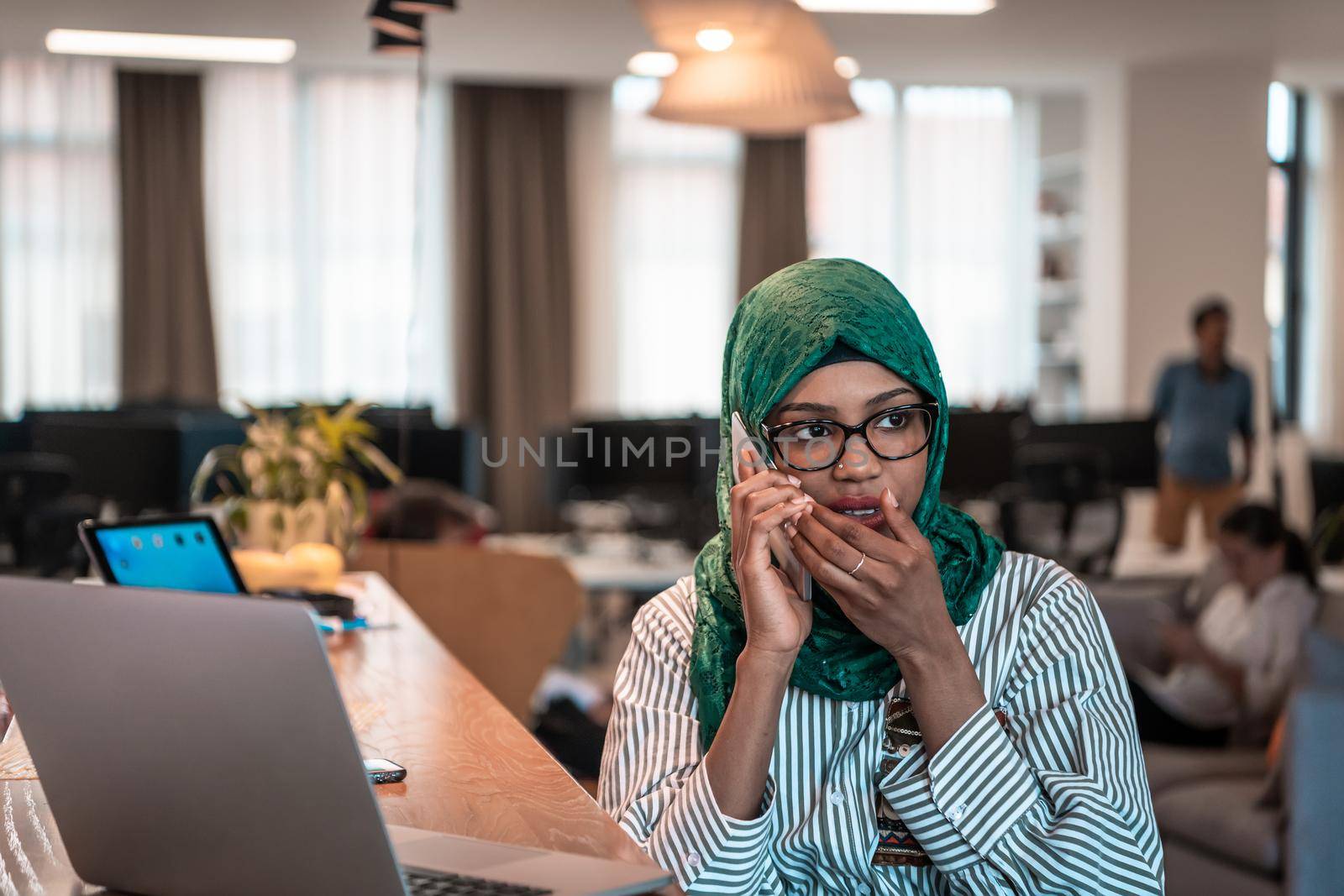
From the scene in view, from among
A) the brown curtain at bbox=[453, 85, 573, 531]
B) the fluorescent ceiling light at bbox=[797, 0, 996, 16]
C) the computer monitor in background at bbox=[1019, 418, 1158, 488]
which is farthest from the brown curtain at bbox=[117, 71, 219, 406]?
the computer monitor in background at bbox=[1019, 418, 1158, 488]

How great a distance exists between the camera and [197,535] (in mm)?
1887

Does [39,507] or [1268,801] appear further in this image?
[39,507]

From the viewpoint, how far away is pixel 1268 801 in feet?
9.62

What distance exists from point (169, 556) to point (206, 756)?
1101 mm

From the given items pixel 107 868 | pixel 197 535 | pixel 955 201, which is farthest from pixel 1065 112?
pixel 107 868

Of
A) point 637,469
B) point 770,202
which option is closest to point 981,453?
point 637,469

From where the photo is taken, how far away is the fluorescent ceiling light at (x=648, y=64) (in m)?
7.26

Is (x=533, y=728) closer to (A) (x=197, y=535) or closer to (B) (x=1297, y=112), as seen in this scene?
(A) (x=197, y=535)

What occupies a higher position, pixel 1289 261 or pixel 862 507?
pixel 1289 261

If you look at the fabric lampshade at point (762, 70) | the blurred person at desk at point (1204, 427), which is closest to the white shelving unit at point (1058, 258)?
the blurred person at desk at point (1204, 427)

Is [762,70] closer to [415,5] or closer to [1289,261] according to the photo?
[415,5]

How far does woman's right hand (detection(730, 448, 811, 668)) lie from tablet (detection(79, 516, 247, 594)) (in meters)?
0.88

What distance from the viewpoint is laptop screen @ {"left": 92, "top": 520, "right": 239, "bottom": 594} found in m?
1.81

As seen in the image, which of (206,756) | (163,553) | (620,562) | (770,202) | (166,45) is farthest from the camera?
(770,202)
